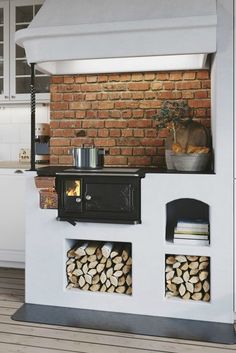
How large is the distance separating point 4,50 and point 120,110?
145cm

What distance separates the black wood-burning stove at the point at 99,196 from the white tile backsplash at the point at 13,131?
178cm

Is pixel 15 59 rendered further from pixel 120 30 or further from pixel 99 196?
pixel 99 196

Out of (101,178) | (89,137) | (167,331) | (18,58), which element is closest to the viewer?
(167,331)

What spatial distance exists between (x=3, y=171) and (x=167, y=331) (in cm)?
211

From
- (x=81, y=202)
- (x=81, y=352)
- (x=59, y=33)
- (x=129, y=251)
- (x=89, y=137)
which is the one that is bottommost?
(x=81, y=352)

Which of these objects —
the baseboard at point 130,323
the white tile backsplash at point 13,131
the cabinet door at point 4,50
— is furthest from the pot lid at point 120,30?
the baseboard at point 130,323

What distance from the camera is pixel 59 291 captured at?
3035 millimetres

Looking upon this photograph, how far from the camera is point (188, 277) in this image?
113 inches

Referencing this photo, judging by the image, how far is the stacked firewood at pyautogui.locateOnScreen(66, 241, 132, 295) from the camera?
2996mm

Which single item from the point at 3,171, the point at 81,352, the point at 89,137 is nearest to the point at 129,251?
the point at 81,352

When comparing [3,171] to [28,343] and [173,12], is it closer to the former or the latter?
[28,343]

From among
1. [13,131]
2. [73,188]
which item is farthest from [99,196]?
[13,131]

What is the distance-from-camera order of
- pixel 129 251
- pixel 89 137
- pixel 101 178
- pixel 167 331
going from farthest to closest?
pixel 89 137, pixel 129 251, pixel 101 178, pixel 167 331

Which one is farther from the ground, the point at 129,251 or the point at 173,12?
the point at 173,12
